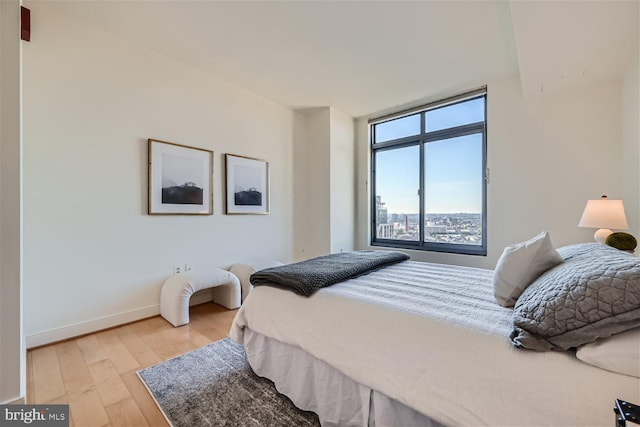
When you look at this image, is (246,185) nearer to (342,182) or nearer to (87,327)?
(342,182)

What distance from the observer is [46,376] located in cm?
174

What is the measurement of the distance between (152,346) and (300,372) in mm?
1469

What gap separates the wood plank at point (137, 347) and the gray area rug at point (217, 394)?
0.41 ft

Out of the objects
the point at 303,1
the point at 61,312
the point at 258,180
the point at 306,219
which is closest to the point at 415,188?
the point at 306,219

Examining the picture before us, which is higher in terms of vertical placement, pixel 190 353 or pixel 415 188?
pixel 415 188

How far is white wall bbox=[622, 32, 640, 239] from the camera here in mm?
2150

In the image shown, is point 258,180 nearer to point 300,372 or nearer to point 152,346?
point 152,346

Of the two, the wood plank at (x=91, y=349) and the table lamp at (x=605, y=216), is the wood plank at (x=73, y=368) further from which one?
the table lamp at (x=605, y=216)

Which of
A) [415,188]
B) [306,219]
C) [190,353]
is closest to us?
[190,353]

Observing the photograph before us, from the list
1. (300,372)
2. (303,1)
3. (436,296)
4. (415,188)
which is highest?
(303,1)

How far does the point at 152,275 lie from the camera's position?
2.76 metres

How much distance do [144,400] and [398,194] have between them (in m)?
3.80
